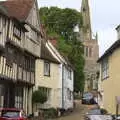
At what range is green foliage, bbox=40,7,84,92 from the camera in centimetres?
8088

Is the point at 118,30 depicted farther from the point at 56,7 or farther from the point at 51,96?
the point at 56,7

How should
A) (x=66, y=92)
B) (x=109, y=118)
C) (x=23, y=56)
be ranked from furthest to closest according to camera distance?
(x=66, y=92), (x=23, y=56), (x=109, y=118)

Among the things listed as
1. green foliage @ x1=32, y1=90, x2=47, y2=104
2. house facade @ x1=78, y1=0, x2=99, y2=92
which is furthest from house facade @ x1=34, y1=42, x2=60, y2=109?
house facade @ x1=78, y1=0, x2=99, y2=92

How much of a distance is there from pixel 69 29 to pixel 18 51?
4202cm

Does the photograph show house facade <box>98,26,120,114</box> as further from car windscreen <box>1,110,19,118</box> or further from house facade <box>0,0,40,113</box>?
car windscreen <box>1,110,19,118</box>

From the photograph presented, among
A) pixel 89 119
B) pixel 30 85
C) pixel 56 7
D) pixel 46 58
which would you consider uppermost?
pixel 56 7

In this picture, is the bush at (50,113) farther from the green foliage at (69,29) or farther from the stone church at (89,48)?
the stone church at (89,48)

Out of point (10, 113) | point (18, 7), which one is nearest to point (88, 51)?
point (18, 7)

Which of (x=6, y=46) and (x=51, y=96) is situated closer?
(x=6, y=46)

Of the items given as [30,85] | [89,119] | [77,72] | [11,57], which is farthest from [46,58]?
[77,72]

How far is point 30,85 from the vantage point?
161 ft

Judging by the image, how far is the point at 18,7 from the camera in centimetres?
4744

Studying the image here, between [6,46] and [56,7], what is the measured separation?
47.9 metres

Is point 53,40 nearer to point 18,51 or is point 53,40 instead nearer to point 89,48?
point 18,51
